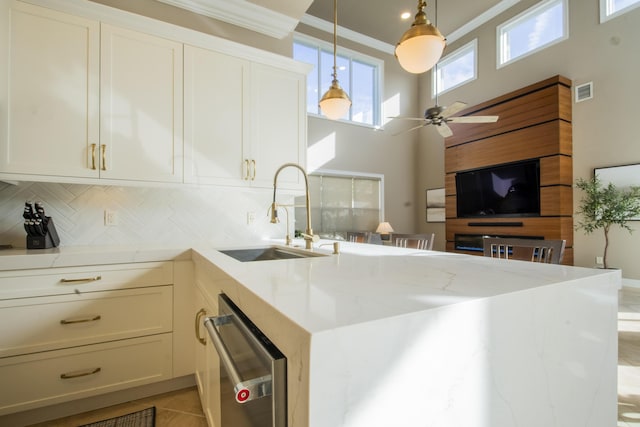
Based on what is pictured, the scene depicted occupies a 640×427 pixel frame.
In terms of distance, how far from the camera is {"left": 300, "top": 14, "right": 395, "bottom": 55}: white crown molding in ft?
18.6

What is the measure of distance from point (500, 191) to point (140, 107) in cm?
538

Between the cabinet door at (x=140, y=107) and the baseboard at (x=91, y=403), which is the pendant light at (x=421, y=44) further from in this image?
the baseboard at (x=91, y=403)

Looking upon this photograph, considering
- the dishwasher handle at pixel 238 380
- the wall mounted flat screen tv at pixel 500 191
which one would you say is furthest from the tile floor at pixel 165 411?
the wall mounted flat screen tv at pixel 500 191

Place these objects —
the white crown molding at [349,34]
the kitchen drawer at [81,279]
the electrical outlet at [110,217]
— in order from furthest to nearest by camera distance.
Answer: the white crown molding at [349,34] < the electrical outlet at [110,217] < the kitchen drawer at [81,279]

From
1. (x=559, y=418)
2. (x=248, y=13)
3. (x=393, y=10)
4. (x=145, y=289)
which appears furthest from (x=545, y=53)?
(x=145, y=289)

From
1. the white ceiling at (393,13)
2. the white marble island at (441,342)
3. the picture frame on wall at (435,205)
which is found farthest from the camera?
the picture frame on wall at (435,205)

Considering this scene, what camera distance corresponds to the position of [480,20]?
5.71 m

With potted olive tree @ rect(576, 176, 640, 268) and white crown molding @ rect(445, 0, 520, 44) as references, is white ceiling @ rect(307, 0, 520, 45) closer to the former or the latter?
white crown molding @ rect(445, 0, 520, 44)

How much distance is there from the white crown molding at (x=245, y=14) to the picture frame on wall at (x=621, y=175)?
4676 millimetres

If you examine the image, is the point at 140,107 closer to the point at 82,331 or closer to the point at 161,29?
the point at 161,29

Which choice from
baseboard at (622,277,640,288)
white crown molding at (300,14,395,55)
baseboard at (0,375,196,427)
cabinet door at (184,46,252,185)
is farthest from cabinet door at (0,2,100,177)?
baseboard at (622,277,640,288)

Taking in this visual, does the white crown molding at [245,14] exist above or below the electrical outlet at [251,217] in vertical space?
above

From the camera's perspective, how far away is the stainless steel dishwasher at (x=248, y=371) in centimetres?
52

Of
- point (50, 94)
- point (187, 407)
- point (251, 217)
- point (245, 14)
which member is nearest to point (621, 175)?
point (251, 217)
